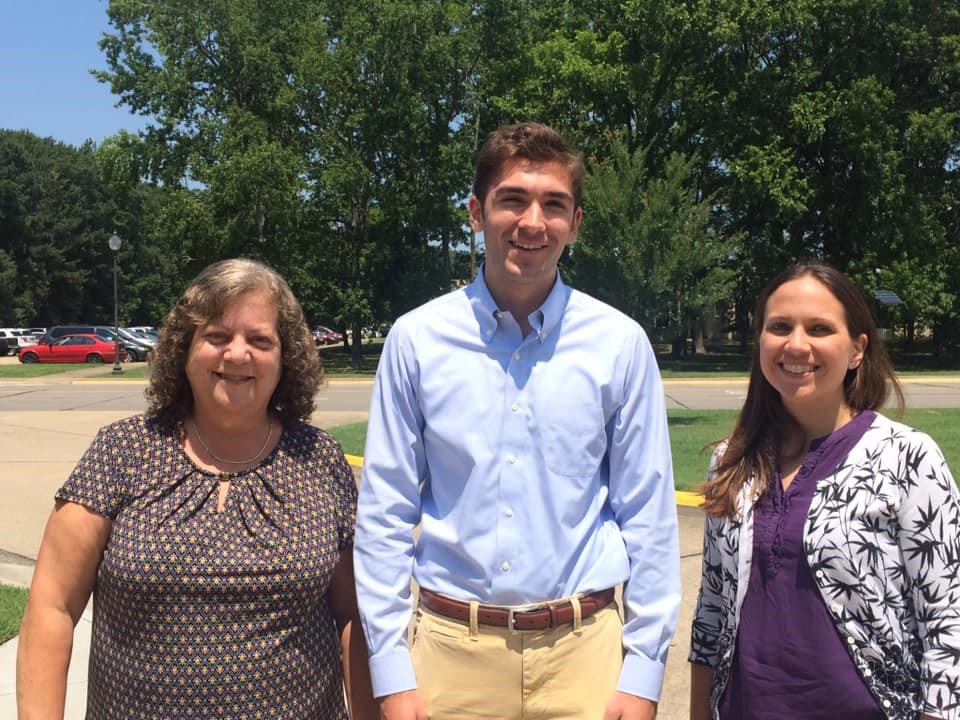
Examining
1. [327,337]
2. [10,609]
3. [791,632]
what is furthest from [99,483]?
[327,337]

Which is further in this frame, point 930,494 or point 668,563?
point 668,563

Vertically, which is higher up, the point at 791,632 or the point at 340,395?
the point at 791,632

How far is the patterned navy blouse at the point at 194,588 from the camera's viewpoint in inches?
83.3

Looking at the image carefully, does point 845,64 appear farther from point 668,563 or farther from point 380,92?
point 668,563

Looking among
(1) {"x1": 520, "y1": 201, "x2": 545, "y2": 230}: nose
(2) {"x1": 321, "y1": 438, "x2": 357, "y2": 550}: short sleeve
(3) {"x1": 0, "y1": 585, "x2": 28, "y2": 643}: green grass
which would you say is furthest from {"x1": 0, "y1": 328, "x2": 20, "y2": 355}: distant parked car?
(1) {"x1": 520, "y1": 201, "x2": 545, "y2": 230}: nose

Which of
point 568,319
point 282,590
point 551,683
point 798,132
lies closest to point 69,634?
point 282,590

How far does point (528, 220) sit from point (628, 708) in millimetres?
1214

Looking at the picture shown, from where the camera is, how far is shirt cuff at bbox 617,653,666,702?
2.20 metres

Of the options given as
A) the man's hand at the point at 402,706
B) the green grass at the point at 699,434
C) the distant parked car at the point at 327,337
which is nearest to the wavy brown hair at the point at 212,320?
the man's hand at the point at 402,706

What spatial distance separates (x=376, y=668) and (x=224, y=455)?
2.13 feet

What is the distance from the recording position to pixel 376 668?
221 centimetres

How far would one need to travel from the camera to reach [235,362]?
88.3 inches

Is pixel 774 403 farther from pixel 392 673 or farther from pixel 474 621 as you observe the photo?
pixel 392 673

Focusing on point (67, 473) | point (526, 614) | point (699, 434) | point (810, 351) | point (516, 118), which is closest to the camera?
point (526, 614)
